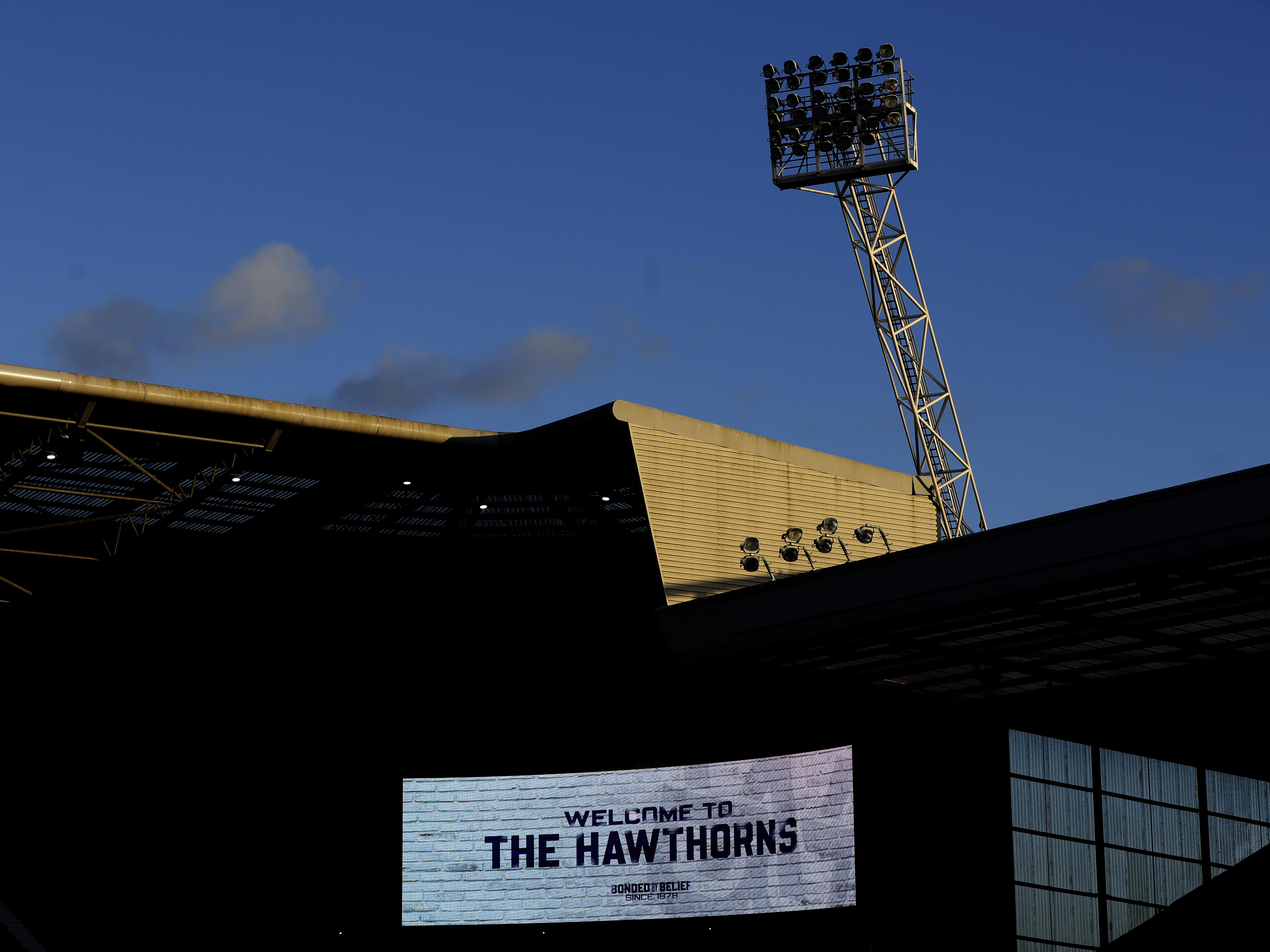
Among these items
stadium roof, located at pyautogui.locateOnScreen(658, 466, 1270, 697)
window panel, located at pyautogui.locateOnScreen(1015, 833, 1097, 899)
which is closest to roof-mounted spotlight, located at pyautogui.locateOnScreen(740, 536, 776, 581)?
stadium roof, located at pyautogui.locateOnScreen(658, 466, 1270, 697)

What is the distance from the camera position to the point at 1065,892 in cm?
3703

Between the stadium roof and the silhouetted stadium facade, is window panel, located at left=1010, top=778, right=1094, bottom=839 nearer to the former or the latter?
the silhouetted stadium facade

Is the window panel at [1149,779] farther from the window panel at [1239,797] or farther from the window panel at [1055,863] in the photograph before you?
the window panel at [1055,863]

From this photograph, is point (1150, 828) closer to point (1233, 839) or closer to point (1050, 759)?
point (1233, 839)

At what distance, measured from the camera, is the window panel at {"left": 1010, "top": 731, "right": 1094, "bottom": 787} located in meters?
37.4

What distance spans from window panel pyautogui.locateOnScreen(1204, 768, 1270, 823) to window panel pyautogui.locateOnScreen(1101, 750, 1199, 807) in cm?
67

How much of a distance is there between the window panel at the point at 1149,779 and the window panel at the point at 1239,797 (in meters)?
0.67

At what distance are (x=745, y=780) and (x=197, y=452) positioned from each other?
56.6 ft

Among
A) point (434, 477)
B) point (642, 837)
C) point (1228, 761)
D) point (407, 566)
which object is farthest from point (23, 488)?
point (1228, 761)

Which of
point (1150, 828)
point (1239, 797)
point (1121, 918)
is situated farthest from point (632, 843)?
point (1239, 797)

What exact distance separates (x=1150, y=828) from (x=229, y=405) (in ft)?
84.5

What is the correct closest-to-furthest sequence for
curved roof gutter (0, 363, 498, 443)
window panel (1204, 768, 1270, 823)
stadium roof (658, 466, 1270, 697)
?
stadium roof (658, 466, 1270, 697)
curved roof gutter (0, 363, 498, 443)
window panel (1204, 768, 1270, 823)

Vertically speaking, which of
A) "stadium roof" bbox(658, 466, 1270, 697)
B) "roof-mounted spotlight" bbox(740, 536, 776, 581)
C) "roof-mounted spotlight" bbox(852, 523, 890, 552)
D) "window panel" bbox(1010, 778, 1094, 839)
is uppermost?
"roof-mounted spotlight" bbox(852, 523, 890, 552)

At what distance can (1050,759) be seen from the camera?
3794 centimetres
